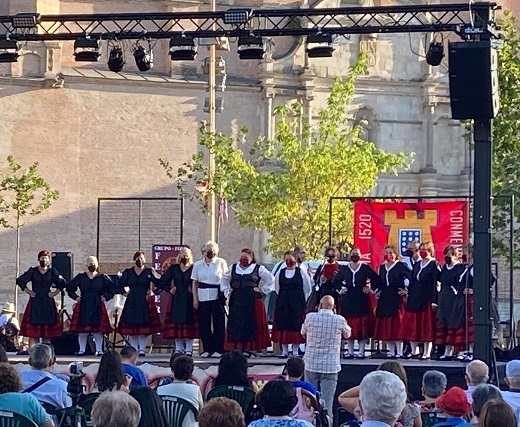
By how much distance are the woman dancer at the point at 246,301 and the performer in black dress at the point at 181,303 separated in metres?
0.54

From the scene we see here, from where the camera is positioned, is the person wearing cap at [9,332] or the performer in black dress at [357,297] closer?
the performer in black dress at [357,297]

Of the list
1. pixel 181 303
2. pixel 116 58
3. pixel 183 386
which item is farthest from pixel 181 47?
pixel 183 386

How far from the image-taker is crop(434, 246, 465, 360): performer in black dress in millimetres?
17188

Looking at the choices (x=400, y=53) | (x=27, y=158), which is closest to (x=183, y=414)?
(x=27, y=158)

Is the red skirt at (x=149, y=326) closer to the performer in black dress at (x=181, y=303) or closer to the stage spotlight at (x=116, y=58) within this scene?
the performer in black dress at (x=181, y=303)

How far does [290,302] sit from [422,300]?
6.13ft

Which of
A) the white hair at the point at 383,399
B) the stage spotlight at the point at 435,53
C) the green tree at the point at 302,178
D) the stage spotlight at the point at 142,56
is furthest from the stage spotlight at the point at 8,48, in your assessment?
the green tree at the point at 302,178

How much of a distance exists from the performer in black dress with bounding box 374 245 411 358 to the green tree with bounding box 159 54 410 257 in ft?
44.9

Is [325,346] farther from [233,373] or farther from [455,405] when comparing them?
[455,405]

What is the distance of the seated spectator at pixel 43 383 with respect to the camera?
33.4 feet

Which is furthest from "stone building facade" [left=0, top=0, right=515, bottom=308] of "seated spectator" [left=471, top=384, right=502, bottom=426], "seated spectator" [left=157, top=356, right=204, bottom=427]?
"seated spectator" [left=471, top=384, right=502, bottom=426]

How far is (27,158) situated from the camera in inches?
1368

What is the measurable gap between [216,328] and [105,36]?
14.7 feet

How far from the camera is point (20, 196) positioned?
3281 centimetres
